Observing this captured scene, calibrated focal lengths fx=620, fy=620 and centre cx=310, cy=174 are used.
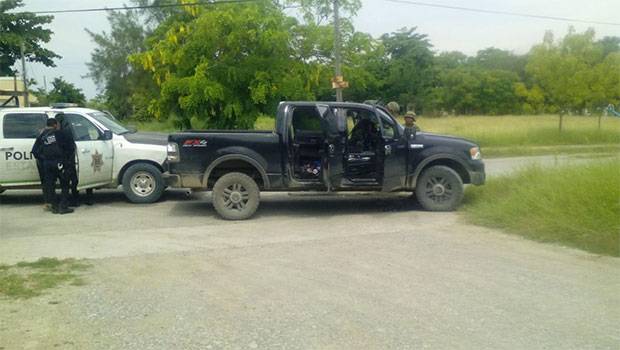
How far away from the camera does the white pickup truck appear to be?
1130cm

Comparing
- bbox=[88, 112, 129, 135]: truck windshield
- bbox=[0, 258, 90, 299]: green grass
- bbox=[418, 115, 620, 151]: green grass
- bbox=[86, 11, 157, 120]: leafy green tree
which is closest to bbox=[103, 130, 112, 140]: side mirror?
bbox=[88, 112, 129, 135]: truck windshield

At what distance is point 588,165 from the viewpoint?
30.7 feet

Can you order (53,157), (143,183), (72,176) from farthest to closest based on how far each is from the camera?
1. (143,183)
2. (72,176)
3. (53,157)

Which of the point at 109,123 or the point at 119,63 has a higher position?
the point at 119,63

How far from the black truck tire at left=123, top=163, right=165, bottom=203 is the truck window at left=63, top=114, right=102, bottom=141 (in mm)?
906

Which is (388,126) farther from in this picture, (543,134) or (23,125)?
(543,134)

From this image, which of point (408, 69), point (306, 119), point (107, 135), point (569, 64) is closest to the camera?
point (306, 119)

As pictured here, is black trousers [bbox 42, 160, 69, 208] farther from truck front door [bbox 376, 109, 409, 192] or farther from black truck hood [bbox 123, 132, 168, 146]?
truck front door [bbox 376, 109, 409, 192]

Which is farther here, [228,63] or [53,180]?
[228,63]

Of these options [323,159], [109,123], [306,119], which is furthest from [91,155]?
[323,159]

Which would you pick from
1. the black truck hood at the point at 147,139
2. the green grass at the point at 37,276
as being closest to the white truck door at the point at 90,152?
the black truck hood at the point at 147,139

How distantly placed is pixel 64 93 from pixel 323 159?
146ft

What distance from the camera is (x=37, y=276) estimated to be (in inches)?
257

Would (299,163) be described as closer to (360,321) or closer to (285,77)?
(360,321)
